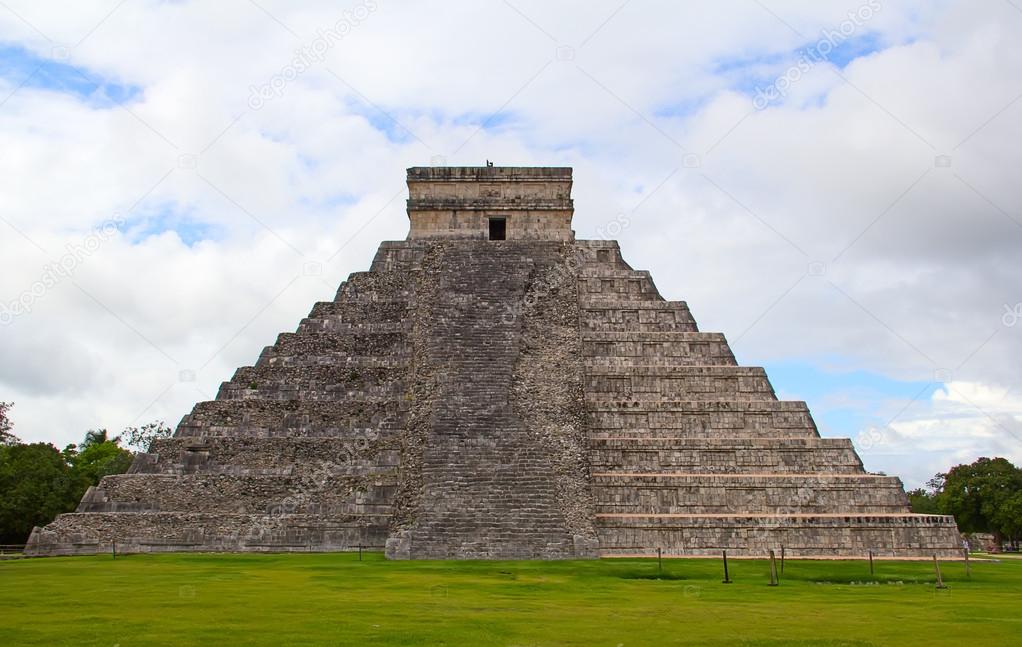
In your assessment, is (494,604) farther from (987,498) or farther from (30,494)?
(987,498)

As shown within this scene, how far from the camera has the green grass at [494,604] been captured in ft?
25.3

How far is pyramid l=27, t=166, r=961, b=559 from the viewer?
1711 cm

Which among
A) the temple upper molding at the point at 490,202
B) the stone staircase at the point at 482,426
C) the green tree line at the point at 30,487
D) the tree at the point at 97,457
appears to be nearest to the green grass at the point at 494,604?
the stone staircase at the point at 482,426

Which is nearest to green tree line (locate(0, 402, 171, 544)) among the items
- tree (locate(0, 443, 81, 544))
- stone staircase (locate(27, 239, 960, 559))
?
tree (locate(0, 443, 81, 544))

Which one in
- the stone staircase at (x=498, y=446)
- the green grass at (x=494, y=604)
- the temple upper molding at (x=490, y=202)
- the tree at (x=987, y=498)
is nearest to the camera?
the green grass at (x=494, y=604)

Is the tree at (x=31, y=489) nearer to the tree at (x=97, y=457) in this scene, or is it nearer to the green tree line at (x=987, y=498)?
the tree at (x=97, y=457)

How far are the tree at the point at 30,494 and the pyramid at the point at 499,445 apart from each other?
14.3m

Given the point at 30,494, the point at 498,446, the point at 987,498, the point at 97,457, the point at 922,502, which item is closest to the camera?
the point at 498,446

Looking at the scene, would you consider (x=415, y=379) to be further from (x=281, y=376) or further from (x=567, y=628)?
(x=567, y=628)

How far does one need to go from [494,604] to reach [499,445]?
7.67m

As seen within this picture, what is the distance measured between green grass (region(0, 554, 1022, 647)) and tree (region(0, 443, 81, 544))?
1805 centimetres

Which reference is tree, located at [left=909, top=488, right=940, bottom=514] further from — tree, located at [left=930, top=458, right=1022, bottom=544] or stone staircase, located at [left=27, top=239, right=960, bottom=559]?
stone staircase, located at [left=27, top=239, right=960, bottom=559]

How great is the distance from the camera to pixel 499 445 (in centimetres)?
1753

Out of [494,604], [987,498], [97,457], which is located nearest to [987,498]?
[987,498]
